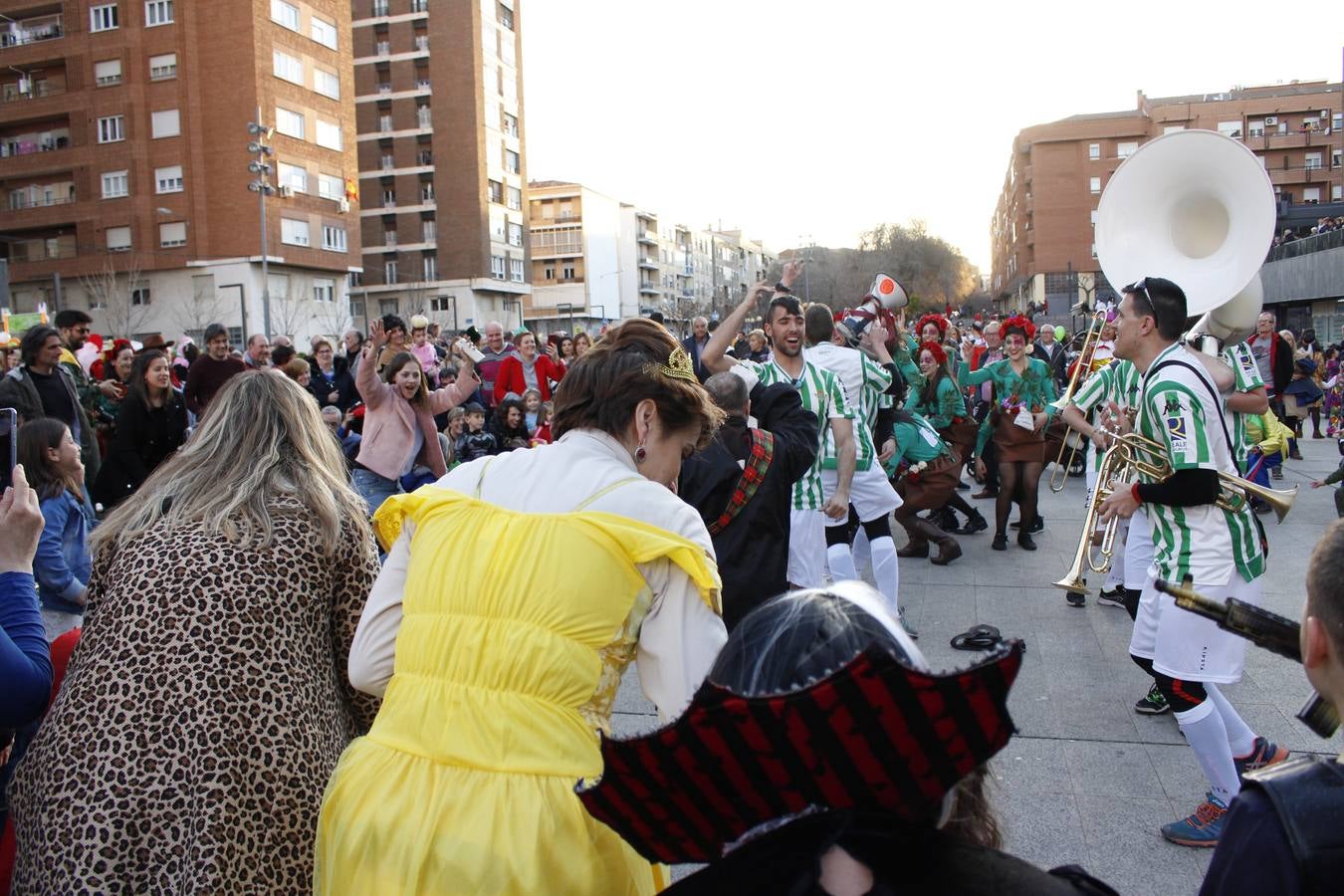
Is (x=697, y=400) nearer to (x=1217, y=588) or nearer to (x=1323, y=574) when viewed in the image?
(x=1323, y=574)

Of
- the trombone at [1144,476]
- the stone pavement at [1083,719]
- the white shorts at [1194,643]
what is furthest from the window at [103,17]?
the white shorts at [1194,643]

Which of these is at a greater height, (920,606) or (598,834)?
(598,834)

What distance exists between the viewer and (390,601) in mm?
2160

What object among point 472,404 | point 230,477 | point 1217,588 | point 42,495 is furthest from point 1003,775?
point 472,404

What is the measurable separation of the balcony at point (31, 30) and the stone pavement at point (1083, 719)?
5385 cm

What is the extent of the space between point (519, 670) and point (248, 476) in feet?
3.90

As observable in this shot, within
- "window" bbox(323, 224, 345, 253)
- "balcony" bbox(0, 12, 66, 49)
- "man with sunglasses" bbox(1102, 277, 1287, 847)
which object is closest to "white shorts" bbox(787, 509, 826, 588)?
"man with sunglasses" bbox(1102, 277, 1287, 847)

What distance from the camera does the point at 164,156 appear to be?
46.7 meters

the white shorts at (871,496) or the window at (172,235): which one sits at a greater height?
the window at (172,235)

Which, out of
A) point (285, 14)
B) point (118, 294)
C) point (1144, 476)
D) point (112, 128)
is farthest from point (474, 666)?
point (112, 128)

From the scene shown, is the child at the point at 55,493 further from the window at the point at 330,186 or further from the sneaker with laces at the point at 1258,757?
the window at the point at 330,186

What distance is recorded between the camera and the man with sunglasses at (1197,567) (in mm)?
3859

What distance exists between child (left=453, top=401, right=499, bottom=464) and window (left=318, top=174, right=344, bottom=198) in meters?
43.0

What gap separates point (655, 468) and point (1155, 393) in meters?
2.65
